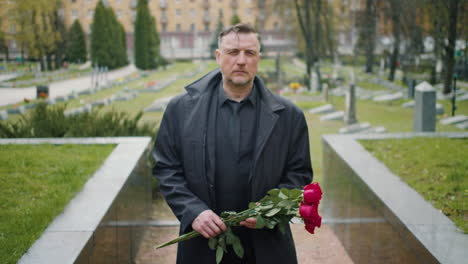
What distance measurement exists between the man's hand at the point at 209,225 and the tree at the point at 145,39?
18.7m

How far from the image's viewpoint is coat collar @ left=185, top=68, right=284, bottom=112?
285 centimetres

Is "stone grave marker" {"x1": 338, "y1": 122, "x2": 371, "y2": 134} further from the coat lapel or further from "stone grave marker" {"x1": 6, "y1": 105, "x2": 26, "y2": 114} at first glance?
the coat lapel

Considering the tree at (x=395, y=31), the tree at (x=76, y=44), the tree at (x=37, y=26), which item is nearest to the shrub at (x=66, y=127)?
the tree at (x=37, y=26)

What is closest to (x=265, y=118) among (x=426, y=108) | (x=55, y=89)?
(x=426, y=108)

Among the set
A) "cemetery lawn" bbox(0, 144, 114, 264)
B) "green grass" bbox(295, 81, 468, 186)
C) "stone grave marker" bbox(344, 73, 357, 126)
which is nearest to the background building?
"green grass" bbox(295, 81, 468, 186)

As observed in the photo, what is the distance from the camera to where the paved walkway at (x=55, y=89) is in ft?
33.9

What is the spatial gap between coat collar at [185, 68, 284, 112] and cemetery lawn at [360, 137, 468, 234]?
150 centimetres

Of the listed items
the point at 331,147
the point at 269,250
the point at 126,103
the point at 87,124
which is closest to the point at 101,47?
the point at 126,103

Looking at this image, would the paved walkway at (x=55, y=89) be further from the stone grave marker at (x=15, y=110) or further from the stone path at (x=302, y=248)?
the stone path at (x=302, y=248)

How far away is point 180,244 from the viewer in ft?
9.52

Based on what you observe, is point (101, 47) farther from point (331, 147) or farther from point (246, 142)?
point (246, 142)

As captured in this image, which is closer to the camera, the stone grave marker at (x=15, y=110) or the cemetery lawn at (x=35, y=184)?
the cemetery lawn at (x=35, y=184)

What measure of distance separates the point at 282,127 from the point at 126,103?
18093 mm

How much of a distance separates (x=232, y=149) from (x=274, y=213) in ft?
1.29
